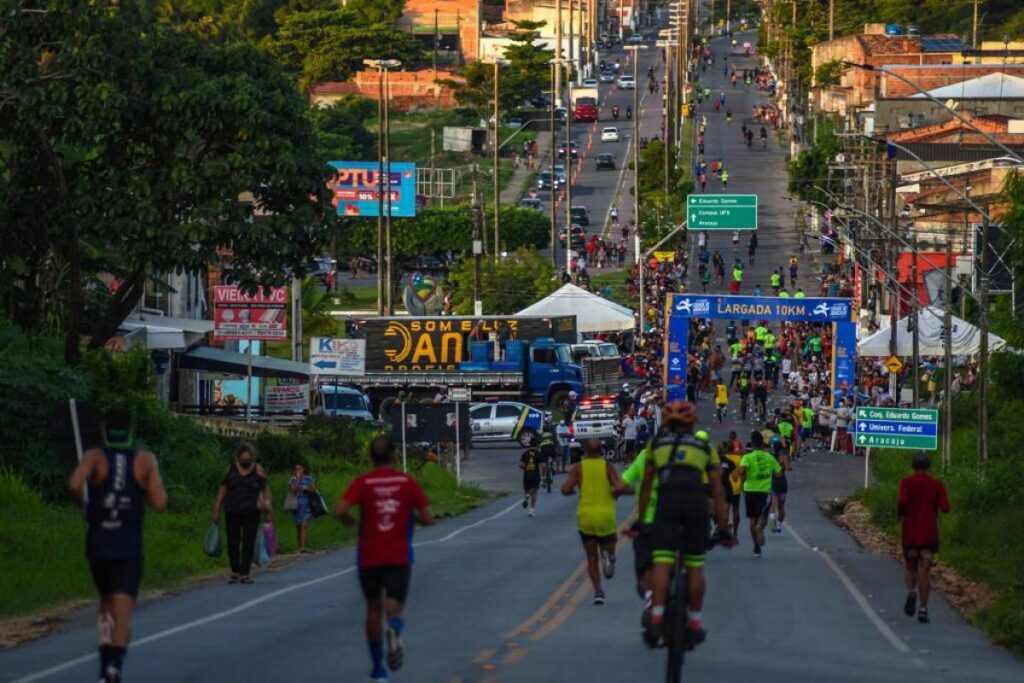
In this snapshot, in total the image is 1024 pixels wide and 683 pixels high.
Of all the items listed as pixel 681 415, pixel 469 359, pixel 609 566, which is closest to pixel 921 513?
pixel 609 566

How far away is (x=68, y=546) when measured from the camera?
932 inches

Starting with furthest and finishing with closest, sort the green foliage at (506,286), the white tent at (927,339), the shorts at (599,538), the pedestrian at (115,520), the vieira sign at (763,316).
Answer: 1. the green foliage at (506,286)
2. the vieira sign at (763,316)
3. the white tent at (927,339)
4. the shorts at (599,538)
5. the pedestrian at (115,520)

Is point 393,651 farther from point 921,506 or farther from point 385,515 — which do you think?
point 921,506

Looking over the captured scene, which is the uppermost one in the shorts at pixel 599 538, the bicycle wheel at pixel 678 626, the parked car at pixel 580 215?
the parked car at pixel 580 215

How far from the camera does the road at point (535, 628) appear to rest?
1500 cm

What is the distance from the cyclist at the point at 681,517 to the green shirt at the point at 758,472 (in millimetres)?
14034

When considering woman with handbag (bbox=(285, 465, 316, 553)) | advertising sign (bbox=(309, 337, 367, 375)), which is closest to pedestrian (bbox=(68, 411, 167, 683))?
woman with handbag (bbox=(285, 465, 316, 553))

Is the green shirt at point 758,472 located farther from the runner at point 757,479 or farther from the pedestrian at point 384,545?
the pedestrian at point 384,545

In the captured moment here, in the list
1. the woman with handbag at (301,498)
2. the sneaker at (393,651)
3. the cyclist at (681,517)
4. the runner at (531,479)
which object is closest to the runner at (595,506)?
the cyclist at (681,517)

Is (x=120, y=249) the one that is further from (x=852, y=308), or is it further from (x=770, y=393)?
(x=770, y=393)

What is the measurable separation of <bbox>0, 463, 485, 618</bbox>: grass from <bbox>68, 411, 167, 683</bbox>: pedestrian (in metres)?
6.86

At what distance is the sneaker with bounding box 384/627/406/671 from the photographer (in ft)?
43.5

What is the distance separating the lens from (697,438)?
14.1 metres

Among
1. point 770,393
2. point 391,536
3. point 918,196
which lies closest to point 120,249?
point 391,536
